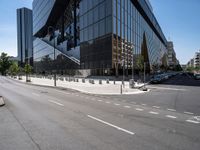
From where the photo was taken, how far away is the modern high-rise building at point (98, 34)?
58375 mm

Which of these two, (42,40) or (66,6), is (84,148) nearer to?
(66,6)

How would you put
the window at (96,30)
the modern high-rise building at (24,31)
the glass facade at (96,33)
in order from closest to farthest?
the glass facade at (96,33)
the window at (96,30)
the modern high-rise building at (24,31)

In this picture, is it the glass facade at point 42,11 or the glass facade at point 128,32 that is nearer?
the glass facade at point 128,32

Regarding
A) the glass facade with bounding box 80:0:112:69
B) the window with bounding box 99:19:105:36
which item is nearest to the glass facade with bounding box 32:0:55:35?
the glass facade with bounding box 80:0:112:69

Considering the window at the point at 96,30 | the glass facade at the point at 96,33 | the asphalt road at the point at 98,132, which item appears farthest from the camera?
the window at the point at 96,30

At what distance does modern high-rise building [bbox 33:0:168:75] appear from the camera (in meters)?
58.4

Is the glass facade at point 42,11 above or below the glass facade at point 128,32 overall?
above

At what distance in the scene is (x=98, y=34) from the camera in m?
62.3

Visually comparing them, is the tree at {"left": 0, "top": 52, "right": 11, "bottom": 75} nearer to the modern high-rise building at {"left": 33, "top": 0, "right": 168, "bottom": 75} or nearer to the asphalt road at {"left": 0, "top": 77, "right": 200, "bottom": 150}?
the modern high-rise building at {"left": 33, "top": 0, "right": 168, "bottom": 75}

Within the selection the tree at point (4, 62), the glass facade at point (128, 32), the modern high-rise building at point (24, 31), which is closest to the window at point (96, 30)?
the glass facade at point (128, 32)

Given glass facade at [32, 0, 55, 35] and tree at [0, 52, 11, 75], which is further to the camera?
tree at [0, 52, 11, 75]

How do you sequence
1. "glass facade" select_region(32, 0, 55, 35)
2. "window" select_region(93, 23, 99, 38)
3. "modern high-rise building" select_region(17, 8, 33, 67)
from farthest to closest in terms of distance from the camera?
"modern high-rise building" select_region(17, 8, 33, 67), "glass facade" select_region(32, 0, 55, 35), "window" select_region(93, 23, 99, 38)

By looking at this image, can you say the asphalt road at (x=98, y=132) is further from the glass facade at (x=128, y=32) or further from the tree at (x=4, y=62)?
the tree at (x=4, y=62)

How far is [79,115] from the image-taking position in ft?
34.4
